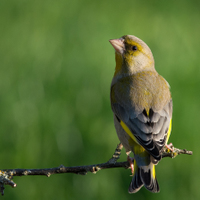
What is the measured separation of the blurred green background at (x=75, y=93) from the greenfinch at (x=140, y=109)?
1126 mm

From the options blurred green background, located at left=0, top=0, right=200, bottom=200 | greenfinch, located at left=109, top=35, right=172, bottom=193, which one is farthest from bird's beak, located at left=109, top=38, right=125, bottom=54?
blurred green background, located at left=0, top=0, right=200, bottom=200

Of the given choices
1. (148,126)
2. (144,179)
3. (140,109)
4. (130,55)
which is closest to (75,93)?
(130,55)

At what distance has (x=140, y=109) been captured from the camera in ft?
14.2

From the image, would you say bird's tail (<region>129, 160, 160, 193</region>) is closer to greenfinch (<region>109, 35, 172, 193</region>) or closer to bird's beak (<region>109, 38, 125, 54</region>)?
greenfinch (<region>109, 35, 172, 193</region>)

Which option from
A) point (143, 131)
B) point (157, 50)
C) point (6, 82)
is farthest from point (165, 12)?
point (143, 131)

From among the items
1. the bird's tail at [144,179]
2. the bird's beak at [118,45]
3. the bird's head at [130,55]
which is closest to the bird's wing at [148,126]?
the bird's tail at [144,179]

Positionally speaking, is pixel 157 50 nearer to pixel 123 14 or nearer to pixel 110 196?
pixel 123 14

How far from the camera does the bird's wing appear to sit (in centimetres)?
396

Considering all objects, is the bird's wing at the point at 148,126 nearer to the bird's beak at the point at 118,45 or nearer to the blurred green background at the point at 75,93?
the bird's beak at the point at 118,45

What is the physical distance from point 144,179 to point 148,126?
47cm

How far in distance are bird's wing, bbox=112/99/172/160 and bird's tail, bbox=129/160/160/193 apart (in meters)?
0.23

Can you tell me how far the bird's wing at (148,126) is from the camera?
396 centimetres

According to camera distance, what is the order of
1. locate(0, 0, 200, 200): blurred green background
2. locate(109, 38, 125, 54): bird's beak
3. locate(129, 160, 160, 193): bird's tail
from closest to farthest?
1. locate(129, 160, 160, 193): bird's tail
2. locate(109, 38, 125, 54): bird's beak
3. locate(0, 0, 200, 200): blurred green background

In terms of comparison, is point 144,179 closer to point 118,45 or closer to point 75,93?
point 118,45
